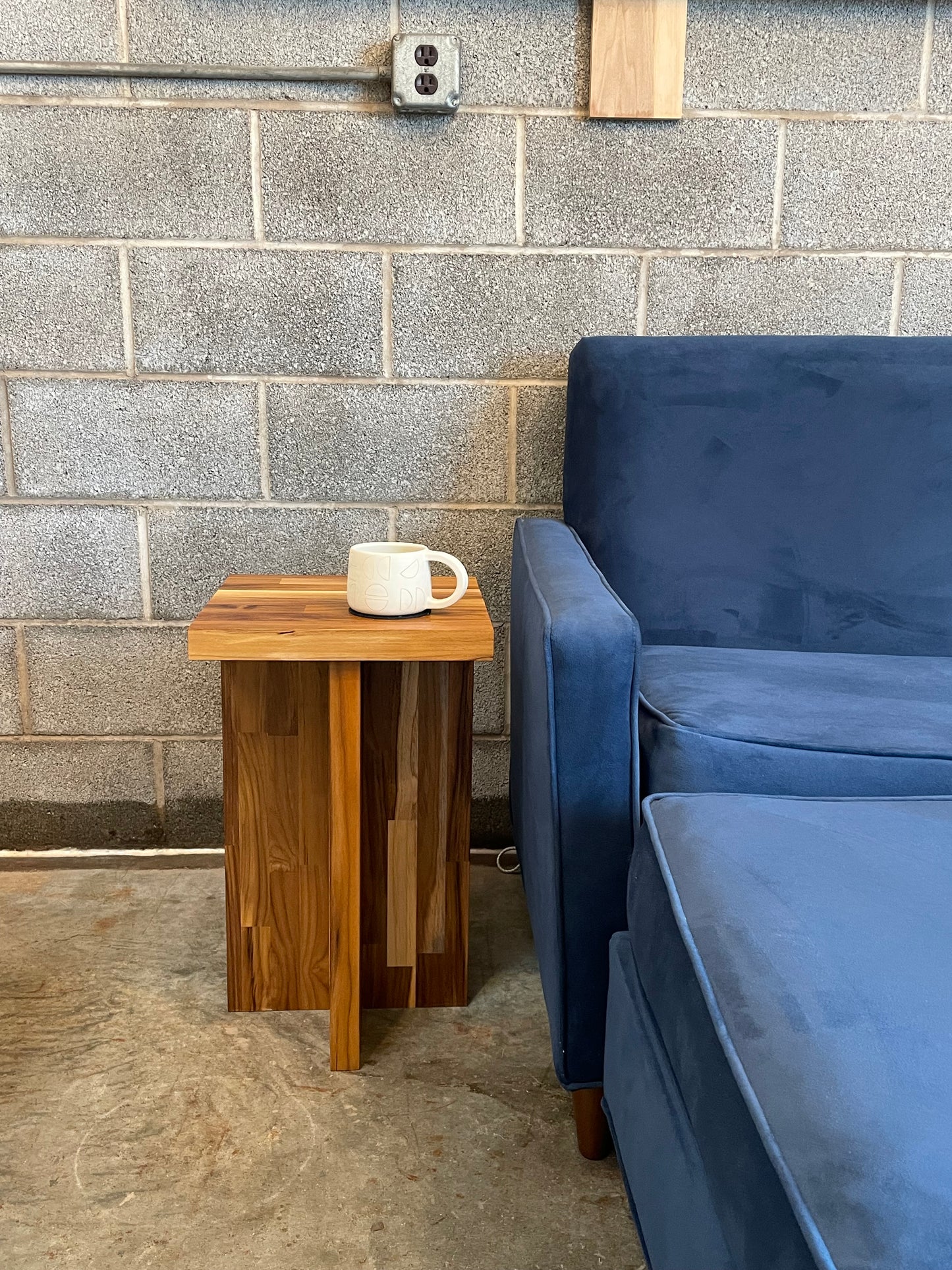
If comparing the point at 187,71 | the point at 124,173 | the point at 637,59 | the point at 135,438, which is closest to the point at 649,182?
the point at 637,59

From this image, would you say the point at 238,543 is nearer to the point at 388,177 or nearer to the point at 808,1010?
the point at 388,177

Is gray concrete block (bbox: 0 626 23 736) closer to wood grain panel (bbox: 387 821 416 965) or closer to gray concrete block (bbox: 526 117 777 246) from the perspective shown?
wood grain panel (bbox: 387 821 416 965)

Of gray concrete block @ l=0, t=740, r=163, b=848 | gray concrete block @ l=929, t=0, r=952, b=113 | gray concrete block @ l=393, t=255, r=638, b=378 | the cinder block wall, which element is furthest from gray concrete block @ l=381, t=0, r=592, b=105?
gray concrete block @ l=0, t=740, r=163, b=848

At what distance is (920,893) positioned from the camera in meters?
0.75

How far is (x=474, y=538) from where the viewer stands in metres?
1.81

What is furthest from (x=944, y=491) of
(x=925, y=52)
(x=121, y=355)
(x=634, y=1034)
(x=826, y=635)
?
(x=121, y=355)

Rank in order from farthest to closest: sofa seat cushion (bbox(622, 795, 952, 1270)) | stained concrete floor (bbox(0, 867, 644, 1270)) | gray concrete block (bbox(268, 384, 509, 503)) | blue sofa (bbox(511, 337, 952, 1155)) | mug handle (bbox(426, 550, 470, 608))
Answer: gray concrete block (bbox(268, 384, 509, 503))
blue sofa (bbox(511, 337, 952, 1155))
mug handle (bbox(426, 550, 470, 608))
stained concrete floor (bbox(0, 867, 644, 1270))
sofa seat cushion (bbox(622, 795, 952, 1270))

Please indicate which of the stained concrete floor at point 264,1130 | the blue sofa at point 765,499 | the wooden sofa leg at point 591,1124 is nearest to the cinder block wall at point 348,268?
the blue sofa at point 765,499

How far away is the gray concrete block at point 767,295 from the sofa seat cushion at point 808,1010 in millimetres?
1066

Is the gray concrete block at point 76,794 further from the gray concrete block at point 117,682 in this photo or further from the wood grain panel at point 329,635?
the wood grain panel at point 329,635

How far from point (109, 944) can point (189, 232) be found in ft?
3.84

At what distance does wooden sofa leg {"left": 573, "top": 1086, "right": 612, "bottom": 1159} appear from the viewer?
1.10 metres

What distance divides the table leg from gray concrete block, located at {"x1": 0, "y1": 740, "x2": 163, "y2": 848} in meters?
0.76

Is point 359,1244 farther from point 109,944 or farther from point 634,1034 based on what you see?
point 109,944
